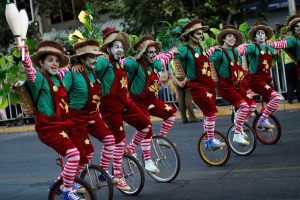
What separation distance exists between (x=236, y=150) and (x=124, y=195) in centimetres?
271

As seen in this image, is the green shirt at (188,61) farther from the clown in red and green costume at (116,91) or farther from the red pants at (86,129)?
the red pants at (86,129)

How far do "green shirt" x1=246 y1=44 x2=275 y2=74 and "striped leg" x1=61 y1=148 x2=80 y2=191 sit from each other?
189 inches

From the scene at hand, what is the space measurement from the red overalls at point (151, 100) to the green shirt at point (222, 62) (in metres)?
1.41

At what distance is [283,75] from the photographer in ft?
61.3

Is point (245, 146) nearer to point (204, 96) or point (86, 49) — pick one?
point (204, 96)

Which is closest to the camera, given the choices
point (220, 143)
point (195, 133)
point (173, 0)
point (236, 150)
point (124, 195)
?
point (124, 195)

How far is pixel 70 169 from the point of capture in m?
6.96

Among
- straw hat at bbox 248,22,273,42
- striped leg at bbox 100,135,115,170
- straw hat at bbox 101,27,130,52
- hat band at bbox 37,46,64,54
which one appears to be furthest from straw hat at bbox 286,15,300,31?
hat band at bbox 37,46,64,54

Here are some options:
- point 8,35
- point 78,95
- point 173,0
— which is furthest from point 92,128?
point 8,35

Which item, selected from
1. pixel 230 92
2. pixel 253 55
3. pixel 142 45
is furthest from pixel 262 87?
pixel 142 45

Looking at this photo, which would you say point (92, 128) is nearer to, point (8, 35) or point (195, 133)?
point (195, 133)

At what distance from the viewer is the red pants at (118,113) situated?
8352mm

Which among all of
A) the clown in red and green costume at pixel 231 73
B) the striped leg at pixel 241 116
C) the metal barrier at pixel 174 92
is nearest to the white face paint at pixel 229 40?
the clown in red and green costume at pixel 231 73

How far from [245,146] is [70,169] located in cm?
434
